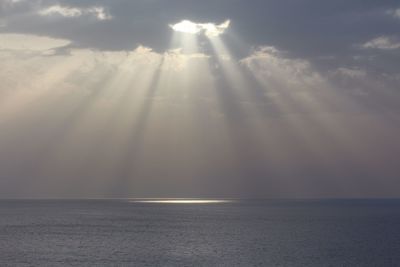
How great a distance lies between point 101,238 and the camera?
118 meters

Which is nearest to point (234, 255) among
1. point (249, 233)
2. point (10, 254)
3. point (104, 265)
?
point (104, 265)

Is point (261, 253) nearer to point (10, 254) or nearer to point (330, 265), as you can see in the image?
point (330, 265)

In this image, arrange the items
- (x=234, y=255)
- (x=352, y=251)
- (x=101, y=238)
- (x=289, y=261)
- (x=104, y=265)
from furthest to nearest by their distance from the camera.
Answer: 1. (x=101, y=238)
2. (x=352, y=251)
3. (x=234, y=255)
4. (x=289, y=261)
5. (x=104, y=265)

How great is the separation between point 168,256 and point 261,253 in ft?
46.4

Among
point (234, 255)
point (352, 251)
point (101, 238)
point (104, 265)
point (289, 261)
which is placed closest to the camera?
point (104, 265)

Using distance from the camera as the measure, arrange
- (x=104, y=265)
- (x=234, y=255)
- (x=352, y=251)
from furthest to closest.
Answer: (x=352, y=251) → (x=234, y=255) → (x=104, y=265)

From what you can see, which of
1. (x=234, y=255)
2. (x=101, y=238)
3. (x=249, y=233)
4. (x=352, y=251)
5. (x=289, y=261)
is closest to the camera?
(x=289, y=261)

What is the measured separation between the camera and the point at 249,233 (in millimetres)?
134375

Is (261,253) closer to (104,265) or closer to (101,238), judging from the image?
(104,265)

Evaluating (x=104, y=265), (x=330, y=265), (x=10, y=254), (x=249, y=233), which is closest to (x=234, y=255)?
(x=330, y=265)

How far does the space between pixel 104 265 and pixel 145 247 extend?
2501 centimetres

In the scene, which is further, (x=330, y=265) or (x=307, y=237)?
(x=307, y=237)

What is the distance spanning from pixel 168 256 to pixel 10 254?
2216cm

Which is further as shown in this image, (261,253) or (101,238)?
(101,238)
